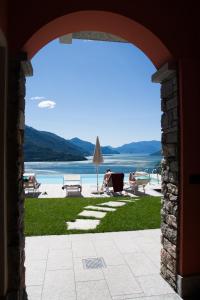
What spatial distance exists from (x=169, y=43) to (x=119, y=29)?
0.77 metres

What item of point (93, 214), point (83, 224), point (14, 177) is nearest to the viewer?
point (14, 177)

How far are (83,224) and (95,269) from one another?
288 cm

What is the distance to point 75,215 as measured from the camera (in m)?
8.55

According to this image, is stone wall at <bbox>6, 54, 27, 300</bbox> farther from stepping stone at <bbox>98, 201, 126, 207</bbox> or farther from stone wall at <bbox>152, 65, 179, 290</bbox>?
stepping stone at <bbox>98, 201, 126, 207</bbox>

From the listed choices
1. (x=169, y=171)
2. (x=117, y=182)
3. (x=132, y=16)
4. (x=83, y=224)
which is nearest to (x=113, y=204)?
(x=117, y=182)

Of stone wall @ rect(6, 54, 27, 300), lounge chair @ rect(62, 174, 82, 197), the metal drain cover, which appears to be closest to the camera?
stone wall @ rect(6, 54, 27, 300)

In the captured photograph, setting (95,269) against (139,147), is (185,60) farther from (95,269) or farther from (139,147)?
(139,147)

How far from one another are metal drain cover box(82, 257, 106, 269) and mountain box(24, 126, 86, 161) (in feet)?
144

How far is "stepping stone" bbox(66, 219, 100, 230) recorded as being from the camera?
725 cm

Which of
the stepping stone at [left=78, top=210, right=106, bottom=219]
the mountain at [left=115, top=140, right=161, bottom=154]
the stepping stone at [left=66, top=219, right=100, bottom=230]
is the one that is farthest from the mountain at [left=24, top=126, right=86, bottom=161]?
the mountain at [left=115, top=140, right=161, bottom=154]

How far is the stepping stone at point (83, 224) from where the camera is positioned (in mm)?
7254

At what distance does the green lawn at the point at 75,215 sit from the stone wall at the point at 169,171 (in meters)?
2.91

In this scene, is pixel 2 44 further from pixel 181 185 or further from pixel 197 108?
pixel 181 185

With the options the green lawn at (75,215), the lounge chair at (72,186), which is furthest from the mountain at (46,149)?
the green lawn at (75,215)
